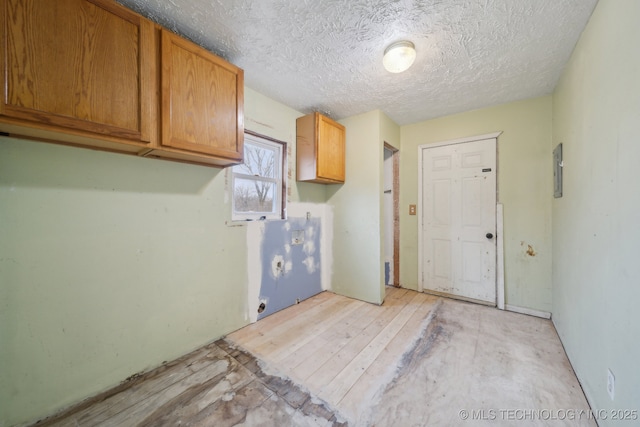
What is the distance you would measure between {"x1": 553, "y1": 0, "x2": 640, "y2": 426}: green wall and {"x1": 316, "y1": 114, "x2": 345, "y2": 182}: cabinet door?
210cm

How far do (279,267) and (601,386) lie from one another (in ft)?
8.05

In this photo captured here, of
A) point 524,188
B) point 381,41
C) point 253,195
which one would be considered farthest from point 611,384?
point 253,195

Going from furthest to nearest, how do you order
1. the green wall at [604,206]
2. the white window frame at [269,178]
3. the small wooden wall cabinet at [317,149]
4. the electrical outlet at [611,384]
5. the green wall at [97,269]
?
the small wooden wall cabinet at [317,149]
the white window frame at [269,178]
the green wall at [97,269]
the electrical outlet at [611,384]
the green wall at [604,206]

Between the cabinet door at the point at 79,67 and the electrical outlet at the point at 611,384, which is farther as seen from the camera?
the electrical outlet at the point at 611,384

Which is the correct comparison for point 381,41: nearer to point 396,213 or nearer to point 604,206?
point 604,206

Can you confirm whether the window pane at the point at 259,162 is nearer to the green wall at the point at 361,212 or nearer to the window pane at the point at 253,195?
the window pane at the point at 253,195

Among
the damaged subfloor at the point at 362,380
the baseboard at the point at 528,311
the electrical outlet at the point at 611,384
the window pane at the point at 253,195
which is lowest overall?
the damaged subfloor at the point at 362,380

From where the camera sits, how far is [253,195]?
8.30 feet

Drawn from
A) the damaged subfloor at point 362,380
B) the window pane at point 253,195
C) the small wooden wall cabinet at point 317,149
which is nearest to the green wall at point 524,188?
the damaged subfloor at point 362,380

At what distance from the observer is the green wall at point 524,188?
8.20 ft

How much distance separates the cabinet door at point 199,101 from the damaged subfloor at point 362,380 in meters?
1.59

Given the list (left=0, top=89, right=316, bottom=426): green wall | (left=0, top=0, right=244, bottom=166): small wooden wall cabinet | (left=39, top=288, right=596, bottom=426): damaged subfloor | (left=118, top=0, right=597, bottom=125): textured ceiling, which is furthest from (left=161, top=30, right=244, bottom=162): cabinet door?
(left=39, top=288, right=596, bottom=426): damaged subfloor

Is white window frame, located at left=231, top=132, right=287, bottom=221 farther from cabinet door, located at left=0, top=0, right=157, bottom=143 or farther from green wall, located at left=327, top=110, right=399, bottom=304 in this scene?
cabinet door, located at left=0, top=0, right=157, bottom=143

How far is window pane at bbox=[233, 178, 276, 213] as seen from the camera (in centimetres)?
239
